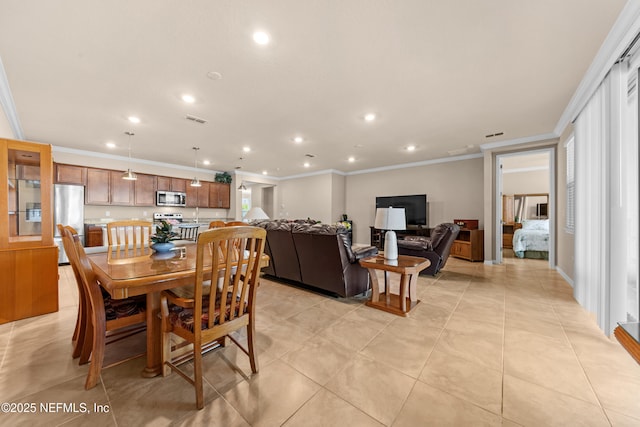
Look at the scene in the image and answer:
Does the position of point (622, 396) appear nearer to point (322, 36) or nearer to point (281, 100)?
point (322, 36)

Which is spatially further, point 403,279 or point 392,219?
point 392,219

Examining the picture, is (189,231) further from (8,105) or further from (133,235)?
(133,235)

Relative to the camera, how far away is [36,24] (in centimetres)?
186

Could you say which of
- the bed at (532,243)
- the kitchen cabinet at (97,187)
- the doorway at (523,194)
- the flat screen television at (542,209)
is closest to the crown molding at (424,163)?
the doorway at (523,194)

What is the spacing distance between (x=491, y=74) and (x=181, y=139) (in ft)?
16.1

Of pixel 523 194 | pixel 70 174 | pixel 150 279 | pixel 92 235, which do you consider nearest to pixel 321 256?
pixel 150 279

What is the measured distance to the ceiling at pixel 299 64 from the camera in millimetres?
1773

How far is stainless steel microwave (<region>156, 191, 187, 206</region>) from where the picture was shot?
21.4 feet

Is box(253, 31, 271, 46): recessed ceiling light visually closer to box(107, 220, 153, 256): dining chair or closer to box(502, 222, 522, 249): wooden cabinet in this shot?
box(107, 220, 153, 256): dining chair

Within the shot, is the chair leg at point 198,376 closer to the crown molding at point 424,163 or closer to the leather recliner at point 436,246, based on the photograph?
the leather recliner at point 436,246

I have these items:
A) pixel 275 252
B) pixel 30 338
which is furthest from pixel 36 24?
pixel 275 252

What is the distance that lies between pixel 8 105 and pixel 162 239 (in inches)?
125

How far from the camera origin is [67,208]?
5098mm

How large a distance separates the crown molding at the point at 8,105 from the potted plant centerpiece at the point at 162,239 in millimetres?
2218
